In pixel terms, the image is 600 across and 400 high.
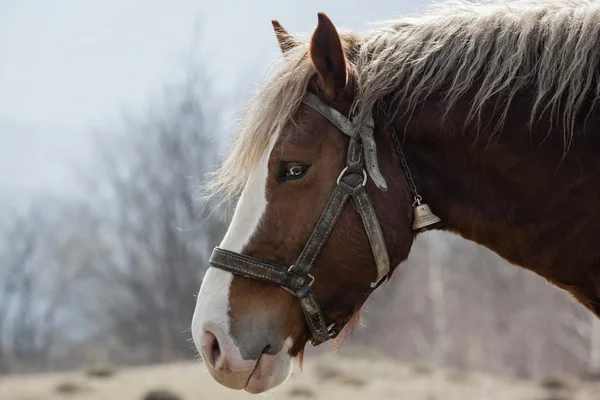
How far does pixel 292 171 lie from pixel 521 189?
2.78 ft

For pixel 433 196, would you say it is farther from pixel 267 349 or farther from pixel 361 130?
pixel 267 349

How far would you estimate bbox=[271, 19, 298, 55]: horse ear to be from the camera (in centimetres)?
277

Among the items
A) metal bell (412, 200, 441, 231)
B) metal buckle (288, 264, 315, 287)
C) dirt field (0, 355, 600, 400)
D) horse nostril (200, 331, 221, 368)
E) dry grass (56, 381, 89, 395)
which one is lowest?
dirt field (0, 355, 600, 400)

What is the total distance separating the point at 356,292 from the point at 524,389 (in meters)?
8.00

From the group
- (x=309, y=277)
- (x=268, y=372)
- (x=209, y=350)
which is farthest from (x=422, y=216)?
(x=209, y=350)

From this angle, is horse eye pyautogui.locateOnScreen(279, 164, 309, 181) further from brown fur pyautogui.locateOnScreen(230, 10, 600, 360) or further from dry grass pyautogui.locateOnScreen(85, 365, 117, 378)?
dry grass pyautogui.locateOnScreen(85, 365, 117, 378)

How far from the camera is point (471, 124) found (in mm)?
2326

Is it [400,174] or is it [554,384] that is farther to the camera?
[554,384]

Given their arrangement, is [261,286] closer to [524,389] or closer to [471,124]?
[471,124]

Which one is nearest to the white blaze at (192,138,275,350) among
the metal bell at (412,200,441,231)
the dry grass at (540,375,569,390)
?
the metal bell at (412,200,441,231)

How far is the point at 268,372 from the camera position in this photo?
2330 mm

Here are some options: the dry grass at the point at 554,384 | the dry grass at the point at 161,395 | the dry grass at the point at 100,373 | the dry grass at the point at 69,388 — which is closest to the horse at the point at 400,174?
the dry grass at the point at 161,395

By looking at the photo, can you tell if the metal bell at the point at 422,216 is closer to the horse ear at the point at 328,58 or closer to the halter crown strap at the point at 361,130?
the halter crown strap at the point at 361,130

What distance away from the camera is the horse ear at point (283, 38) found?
277 cm
